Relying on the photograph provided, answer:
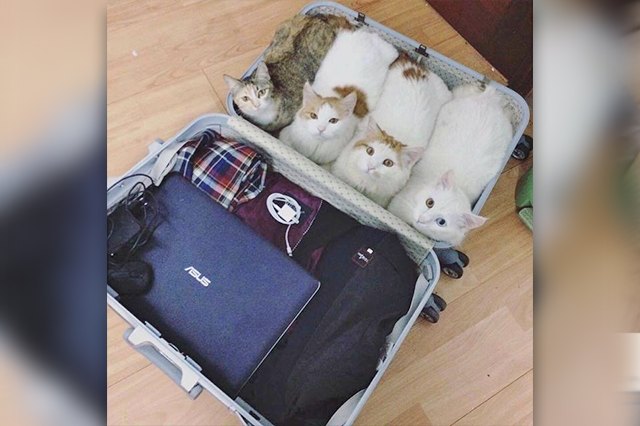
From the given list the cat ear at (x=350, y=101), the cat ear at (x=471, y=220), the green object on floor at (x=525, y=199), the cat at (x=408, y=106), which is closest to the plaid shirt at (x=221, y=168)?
the cat ear at (x=350, y=101)

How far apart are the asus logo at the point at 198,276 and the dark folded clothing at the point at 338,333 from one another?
0.66ft

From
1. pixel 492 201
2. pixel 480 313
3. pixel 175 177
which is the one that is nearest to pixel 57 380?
pixel 175 177

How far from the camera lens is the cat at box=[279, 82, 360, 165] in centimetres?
107

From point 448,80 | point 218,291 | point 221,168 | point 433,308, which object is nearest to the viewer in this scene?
point 218,291

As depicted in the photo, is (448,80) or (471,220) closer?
(471,220)

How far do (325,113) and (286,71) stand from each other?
21cm

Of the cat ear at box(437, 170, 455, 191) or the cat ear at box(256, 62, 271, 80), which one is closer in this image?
the cat ear at box(437, 170, 455, 191)

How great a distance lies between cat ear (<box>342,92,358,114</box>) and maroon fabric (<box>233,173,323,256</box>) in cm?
22

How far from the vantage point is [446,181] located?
101 centimetres

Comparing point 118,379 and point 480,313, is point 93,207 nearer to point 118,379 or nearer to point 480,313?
point 118,379

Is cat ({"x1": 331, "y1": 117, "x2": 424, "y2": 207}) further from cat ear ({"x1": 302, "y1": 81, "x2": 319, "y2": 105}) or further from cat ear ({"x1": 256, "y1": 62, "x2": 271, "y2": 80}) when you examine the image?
cat ear ({"x1": 256, "y1": 62, "x2": 271, "y2": 80})

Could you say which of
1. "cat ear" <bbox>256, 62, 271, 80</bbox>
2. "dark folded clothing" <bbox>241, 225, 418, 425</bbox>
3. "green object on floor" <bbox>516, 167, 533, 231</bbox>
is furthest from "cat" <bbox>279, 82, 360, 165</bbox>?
"green object on floor" <bbox>516, 167, 533, 231</bbox>

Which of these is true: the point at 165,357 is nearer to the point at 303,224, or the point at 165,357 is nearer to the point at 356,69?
the point at 303,224

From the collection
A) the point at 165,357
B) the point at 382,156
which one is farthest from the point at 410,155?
the point at 165,357
